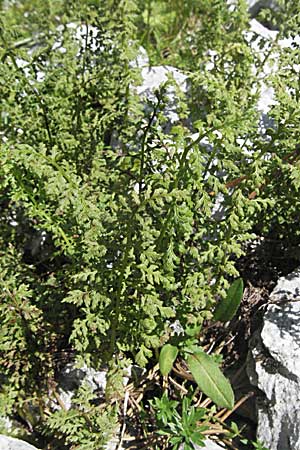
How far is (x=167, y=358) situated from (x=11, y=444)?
77 centimetres

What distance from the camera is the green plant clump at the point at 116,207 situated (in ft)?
8.34

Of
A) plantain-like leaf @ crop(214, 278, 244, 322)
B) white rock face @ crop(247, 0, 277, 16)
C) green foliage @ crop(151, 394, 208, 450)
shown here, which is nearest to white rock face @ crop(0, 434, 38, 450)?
green foliage @ crop(151, 394, 208, 450)

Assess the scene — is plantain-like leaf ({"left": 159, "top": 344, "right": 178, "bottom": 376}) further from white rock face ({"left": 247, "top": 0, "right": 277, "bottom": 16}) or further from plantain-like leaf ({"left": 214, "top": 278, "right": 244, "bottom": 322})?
white rock face ({"left": 247, "top": 0, "right": 277, "bottom": 16})

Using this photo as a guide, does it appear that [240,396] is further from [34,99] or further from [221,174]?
[34,99]

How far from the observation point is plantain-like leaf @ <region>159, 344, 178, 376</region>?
2732 mm

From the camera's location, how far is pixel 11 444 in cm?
274

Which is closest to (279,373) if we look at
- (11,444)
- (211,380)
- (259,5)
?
(211,380)

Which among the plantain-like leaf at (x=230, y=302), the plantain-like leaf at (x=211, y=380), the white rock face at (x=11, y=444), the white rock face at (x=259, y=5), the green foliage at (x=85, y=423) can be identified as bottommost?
the white rock face at (x=11, y=444)

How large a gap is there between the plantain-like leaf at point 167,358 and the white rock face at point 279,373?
0.42 m

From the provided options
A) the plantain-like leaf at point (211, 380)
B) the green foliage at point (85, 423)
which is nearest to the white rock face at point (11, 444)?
the green foliage at point (85, 423)

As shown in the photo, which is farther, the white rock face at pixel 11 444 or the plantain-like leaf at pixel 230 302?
the plantain-like leaf at pixel 230 302

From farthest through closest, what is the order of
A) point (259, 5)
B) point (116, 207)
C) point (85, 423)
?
point (259, 5) < point (85, 423) < point (116, 207)

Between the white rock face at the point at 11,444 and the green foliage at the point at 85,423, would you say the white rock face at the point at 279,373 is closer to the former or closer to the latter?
the green foliage at the point at 85,423

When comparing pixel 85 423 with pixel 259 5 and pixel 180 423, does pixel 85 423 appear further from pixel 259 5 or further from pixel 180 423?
pixel 259 5
